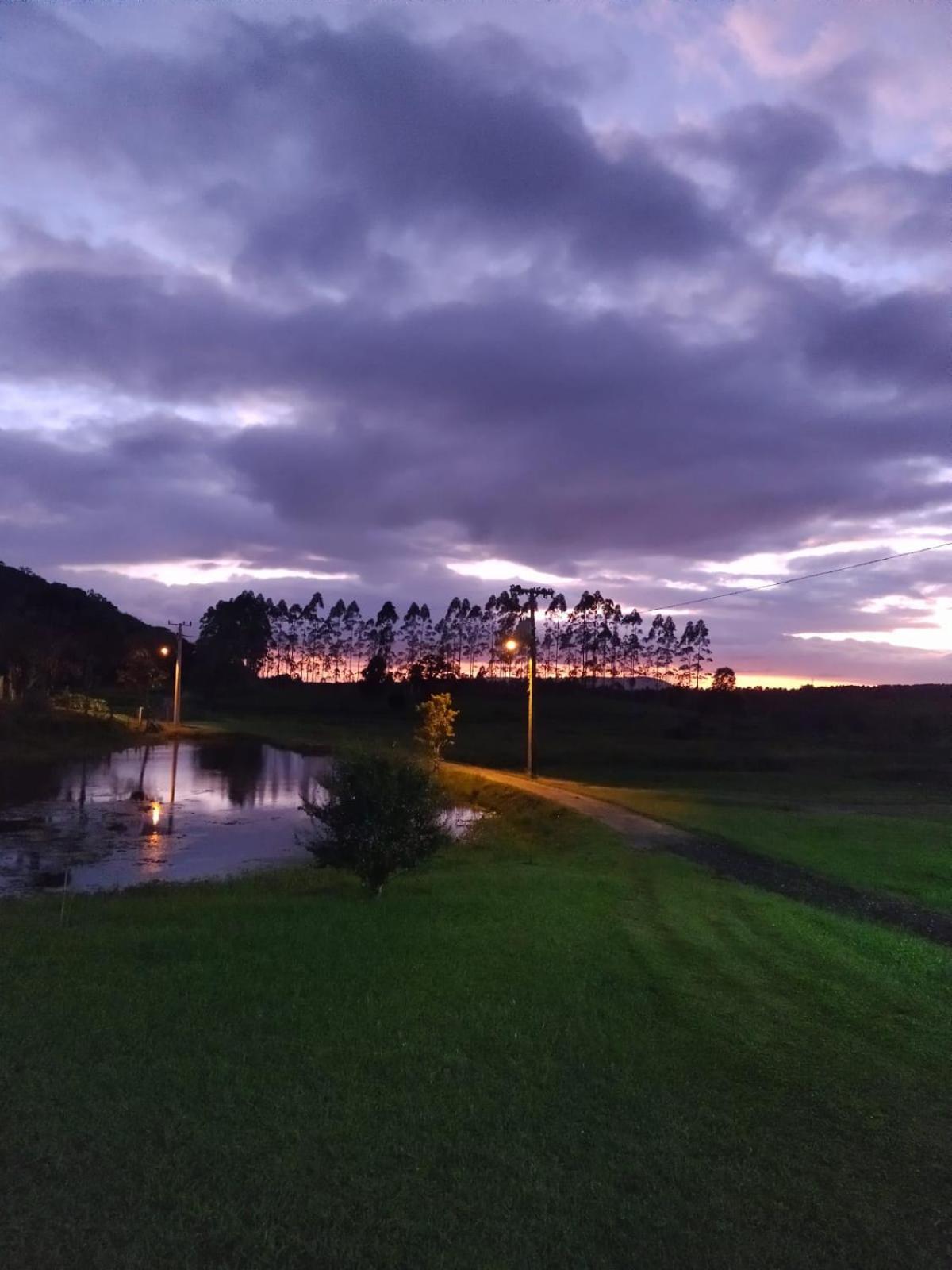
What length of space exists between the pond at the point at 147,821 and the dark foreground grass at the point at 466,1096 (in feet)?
16.5

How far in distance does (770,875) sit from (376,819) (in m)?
8.03

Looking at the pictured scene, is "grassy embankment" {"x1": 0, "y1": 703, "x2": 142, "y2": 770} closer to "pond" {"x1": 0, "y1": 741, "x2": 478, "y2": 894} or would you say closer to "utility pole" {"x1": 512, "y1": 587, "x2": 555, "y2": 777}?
"pond" {"x1": 0, "y1": 741, "x2": 478, "y2": 894}

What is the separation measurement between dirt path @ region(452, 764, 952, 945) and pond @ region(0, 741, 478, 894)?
415cm

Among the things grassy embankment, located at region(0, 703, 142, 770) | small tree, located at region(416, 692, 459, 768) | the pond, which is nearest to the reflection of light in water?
the pond

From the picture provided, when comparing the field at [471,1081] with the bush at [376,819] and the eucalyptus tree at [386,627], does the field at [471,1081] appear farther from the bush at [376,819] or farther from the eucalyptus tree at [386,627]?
the eucalyptus tree at [386,627]

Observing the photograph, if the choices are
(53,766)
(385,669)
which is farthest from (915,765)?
(385,669)

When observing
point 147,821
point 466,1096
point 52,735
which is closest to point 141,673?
point 52,735

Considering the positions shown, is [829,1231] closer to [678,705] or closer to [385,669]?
[678,705]

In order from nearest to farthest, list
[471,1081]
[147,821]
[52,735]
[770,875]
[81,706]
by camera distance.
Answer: [471,1081] < [770,875] < [147,821] < [52,735] < [81,706]

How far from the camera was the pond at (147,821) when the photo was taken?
19406 millimetres

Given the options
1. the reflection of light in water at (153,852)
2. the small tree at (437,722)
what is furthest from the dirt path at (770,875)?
the small tree at (437,722)

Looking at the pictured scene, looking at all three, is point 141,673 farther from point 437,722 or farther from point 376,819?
point 376,819

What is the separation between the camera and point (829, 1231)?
4938mm

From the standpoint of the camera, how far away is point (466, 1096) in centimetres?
645
